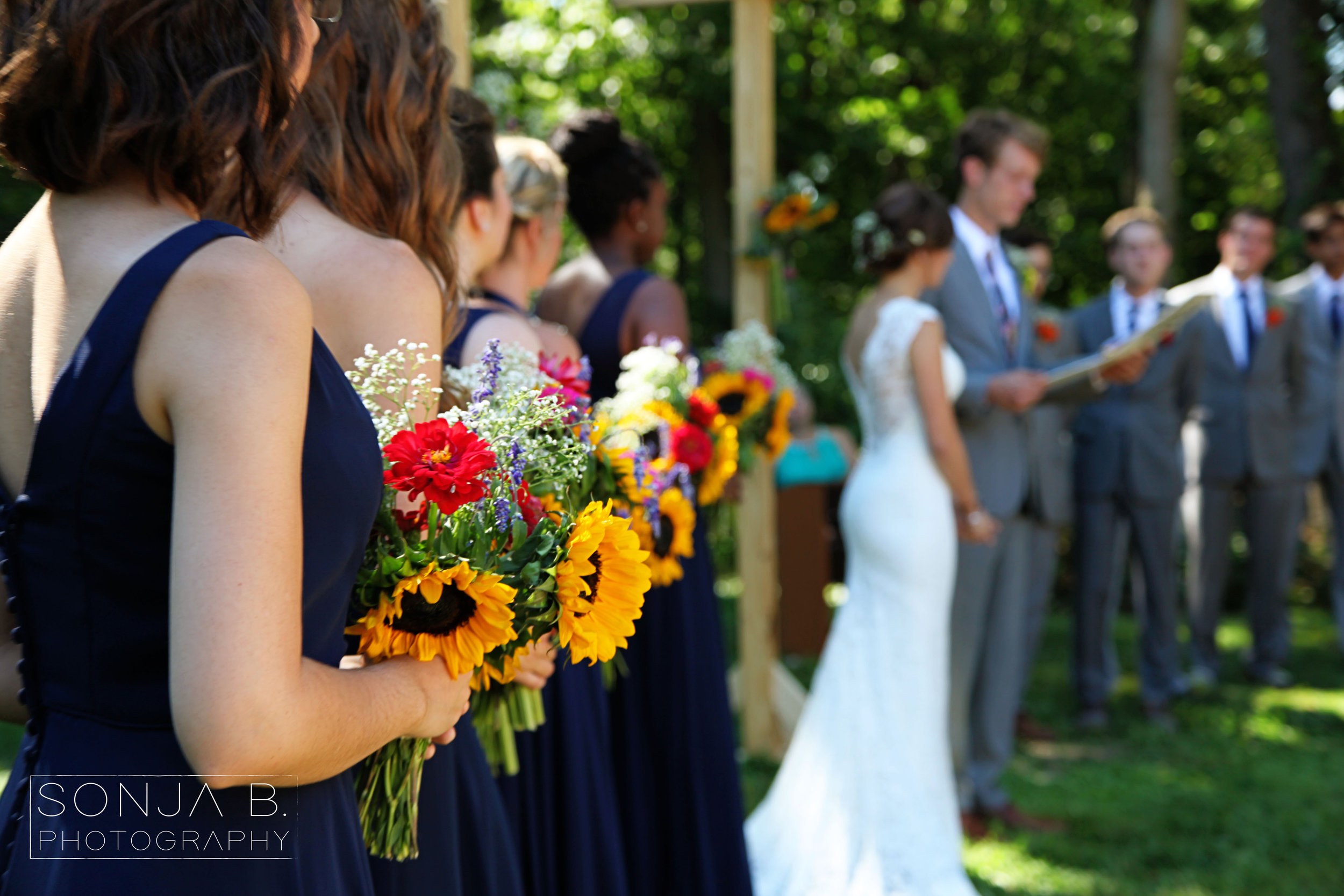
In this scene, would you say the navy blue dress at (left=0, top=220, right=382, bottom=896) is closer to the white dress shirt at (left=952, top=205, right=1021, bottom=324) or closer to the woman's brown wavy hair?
the woman's brown wavy hair

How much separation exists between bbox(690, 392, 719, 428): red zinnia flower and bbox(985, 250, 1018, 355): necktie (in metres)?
1.87

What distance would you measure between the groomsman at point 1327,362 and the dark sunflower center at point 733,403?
4.96 metres

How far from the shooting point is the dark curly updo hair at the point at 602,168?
394 centimetres

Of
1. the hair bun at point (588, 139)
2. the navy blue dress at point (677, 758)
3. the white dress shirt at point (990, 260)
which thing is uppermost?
the hair bun at point (588, 139)

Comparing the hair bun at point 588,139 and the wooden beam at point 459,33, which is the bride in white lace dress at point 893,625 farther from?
the wooden beam at point 459,33

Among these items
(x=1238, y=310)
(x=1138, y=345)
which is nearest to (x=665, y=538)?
(x=1138, y=345)

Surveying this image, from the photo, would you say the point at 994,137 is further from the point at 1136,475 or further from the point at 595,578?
the point at 595,578

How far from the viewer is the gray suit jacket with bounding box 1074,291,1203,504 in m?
6.70

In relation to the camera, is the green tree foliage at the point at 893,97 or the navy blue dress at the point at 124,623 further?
the green tree foliage at the point at 893,97

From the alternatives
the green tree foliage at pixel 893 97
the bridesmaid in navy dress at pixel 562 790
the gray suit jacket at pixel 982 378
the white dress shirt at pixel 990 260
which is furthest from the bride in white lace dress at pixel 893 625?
the green tree foliage at pixel 893 97

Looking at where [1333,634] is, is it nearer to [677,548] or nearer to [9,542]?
[677,548]

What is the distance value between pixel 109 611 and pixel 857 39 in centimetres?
1430

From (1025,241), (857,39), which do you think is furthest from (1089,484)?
(857,39)

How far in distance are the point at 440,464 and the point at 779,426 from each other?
2970 mm
